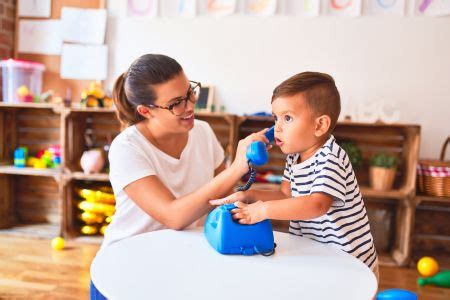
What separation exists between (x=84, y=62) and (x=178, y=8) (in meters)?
0.78

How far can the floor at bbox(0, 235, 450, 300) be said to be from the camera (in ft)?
6.70

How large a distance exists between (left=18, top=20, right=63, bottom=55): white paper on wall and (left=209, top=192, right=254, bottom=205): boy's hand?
2.45m

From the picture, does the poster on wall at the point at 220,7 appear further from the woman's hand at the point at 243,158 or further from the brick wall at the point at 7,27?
the woman's hand at the point at 243,158

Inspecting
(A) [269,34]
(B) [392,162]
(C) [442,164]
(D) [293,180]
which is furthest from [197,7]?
(D) [293,180]

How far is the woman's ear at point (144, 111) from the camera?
135 cm

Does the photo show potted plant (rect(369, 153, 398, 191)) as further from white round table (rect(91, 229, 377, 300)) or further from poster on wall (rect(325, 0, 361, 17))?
white round table (rect(91, 229, 377, 300))

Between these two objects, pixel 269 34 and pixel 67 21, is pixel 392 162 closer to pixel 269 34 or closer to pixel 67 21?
pixel 269 34

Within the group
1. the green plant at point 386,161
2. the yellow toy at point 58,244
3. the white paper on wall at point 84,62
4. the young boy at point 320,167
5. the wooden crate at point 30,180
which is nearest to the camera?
the young boy at point 320,167

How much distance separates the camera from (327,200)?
1.03m

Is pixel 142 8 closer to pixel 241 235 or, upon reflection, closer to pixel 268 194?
pixel 268 194

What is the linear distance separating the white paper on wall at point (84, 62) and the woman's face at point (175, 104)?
6.10ft

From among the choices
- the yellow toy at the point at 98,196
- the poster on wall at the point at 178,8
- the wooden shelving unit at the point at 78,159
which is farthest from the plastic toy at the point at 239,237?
the poster on wall at the point at 178,8

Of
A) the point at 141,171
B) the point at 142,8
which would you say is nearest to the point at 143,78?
the point at 141,171

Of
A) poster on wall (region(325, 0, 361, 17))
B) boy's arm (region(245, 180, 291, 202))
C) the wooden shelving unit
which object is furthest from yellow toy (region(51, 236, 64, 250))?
poster on wall (region(325, 0, 361, 17))
